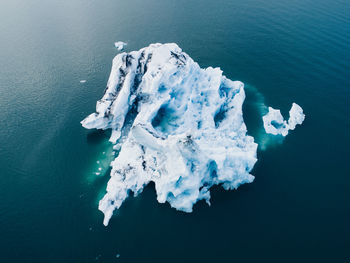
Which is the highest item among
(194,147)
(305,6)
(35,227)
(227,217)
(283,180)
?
(305,6)

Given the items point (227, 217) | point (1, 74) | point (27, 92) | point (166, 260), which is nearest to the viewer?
point (166, 260)

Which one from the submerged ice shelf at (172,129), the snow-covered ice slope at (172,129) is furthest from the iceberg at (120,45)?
the submerged ice shelf at (172,129)

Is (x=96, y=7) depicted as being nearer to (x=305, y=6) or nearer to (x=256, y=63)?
(x=256, y=63)

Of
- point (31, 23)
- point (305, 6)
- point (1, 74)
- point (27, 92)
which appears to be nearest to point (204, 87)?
point (27, 92)

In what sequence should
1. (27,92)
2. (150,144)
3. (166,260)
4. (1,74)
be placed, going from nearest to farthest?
(166,260) < (150,144) < (27,92) < (1,74)

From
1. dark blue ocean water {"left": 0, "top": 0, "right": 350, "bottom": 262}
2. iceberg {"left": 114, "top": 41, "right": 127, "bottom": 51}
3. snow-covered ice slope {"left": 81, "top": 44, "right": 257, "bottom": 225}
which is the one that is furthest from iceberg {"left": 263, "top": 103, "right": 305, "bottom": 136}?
iceberg {"left": 114, "top": 41, "right": 127, "bottom": 51}

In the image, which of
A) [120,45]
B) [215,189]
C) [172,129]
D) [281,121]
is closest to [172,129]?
[172,129]

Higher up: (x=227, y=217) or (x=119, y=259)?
(x=227, y=217)

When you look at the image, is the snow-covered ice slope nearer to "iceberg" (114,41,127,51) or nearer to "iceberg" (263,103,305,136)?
"iceberg" (263,103,305,136)
